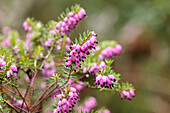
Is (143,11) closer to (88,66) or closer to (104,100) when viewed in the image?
(104,100)

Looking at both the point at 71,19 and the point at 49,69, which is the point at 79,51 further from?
the point at 49,69

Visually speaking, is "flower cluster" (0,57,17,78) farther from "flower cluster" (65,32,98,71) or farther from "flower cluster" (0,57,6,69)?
"flower cluster" (65,32,98,71)

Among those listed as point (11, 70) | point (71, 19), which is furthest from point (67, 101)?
point (71, 19)

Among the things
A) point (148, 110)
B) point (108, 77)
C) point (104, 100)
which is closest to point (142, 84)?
Answer: point (148, 110)

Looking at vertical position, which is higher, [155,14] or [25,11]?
[25,11]

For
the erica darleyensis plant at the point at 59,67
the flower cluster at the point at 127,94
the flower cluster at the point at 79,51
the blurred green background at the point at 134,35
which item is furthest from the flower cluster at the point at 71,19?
the blurred green background at the point at 134,35

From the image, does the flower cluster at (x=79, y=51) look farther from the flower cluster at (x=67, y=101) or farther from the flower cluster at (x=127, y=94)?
the flower cluster at (x=127, y=94)

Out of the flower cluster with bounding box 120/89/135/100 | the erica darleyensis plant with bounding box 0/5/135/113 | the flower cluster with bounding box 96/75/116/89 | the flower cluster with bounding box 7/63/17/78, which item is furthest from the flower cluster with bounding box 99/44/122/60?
the flower cluster with bounding box 7/63/17/78
